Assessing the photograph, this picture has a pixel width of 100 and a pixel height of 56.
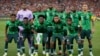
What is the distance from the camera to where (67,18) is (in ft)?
60.1

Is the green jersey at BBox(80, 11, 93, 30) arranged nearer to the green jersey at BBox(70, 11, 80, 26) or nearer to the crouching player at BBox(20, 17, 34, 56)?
the green jersey at BBox(70, 11, 80, 26)

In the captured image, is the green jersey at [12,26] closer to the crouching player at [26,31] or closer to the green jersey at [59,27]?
the crouching player at [26,31]

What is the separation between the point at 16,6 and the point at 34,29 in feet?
133

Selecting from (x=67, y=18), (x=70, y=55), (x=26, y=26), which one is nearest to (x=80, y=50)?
(x=70, y=55)

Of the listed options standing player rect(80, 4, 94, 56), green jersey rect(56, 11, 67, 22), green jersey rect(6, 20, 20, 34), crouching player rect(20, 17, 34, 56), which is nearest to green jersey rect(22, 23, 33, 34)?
crouching player rect(20, 17, 34, 56)

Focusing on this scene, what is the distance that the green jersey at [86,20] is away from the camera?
1892cm

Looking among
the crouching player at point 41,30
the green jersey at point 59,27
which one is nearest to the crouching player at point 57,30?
the green jersey at point 59,27

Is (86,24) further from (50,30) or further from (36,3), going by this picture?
(36,3)

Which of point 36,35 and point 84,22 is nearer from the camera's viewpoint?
point 36,35

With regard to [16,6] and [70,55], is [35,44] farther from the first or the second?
[16,6]

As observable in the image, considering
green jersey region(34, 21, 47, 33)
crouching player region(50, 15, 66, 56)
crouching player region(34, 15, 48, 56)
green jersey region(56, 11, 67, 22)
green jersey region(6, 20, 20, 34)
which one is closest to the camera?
crouching player region(50, 15, 66, 56)

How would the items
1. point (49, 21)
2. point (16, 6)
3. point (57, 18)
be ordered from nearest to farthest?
1. point (57, 18)
2. point (49, 21)
3. point (16, 6)

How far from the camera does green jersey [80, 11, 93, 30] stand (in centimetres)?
1892

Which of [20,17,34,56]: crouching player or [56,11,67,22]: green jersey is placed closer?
[20,17,34,56]: crouching player
